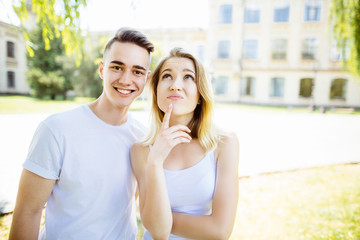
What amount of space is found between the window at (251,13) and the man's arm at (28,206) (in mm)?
29964

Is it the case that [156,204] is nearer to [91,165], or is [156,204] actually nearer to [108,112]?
[91,165]

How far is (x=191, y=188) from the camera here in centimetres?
179

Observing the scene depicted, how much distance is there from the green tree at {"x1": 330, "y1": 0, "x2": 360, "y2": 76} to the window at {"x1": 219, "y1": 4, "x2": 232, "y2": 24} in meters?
24.5

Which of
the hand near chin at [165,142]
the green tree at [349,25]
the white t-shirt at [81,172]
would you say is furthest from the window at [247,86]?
the hand near chin at [165,142]

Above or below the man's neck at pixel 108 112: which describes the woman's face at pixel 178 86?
above

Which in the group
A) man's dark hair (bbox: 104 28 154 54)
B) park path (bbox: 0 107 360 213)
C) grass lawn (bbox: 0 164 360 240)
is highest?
man's dark hair (bbox: 104 28 154 54)

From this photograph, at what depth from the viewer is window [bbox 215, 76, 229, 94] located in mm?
28703

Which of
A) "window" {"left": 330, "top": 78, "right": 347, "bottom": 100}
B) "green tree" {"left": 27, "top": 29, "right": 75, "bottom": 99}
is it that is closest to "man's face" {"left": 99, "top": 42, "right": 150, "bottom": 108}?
"green tree" {"left": 27, "top": 29, "right": 75, "bottom": 99}

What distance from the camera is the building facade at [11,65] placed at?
89.3ft

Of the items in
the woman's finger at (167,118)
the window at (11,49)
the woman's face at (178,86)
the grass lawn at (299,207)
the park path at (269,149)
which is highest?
the window at (11,49)

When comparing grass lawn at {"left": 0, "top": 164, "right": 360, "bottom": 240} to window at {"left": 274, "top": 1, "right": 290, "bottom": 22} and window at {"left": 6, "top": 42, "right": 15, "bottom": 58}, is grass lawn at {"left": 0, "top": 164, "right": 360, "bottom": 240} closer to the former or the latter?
window at {"left": 274, "top": 1, "right": 290, "bottom": 22}

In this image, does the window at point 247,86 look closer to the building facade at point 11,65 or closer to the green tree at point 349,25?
the green tree at point 349,25

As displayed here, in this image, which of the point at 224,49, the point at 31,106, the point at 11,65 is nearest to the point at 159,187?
the point at 31,106

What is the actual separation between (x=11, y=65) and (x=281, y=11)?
31.9 metres
